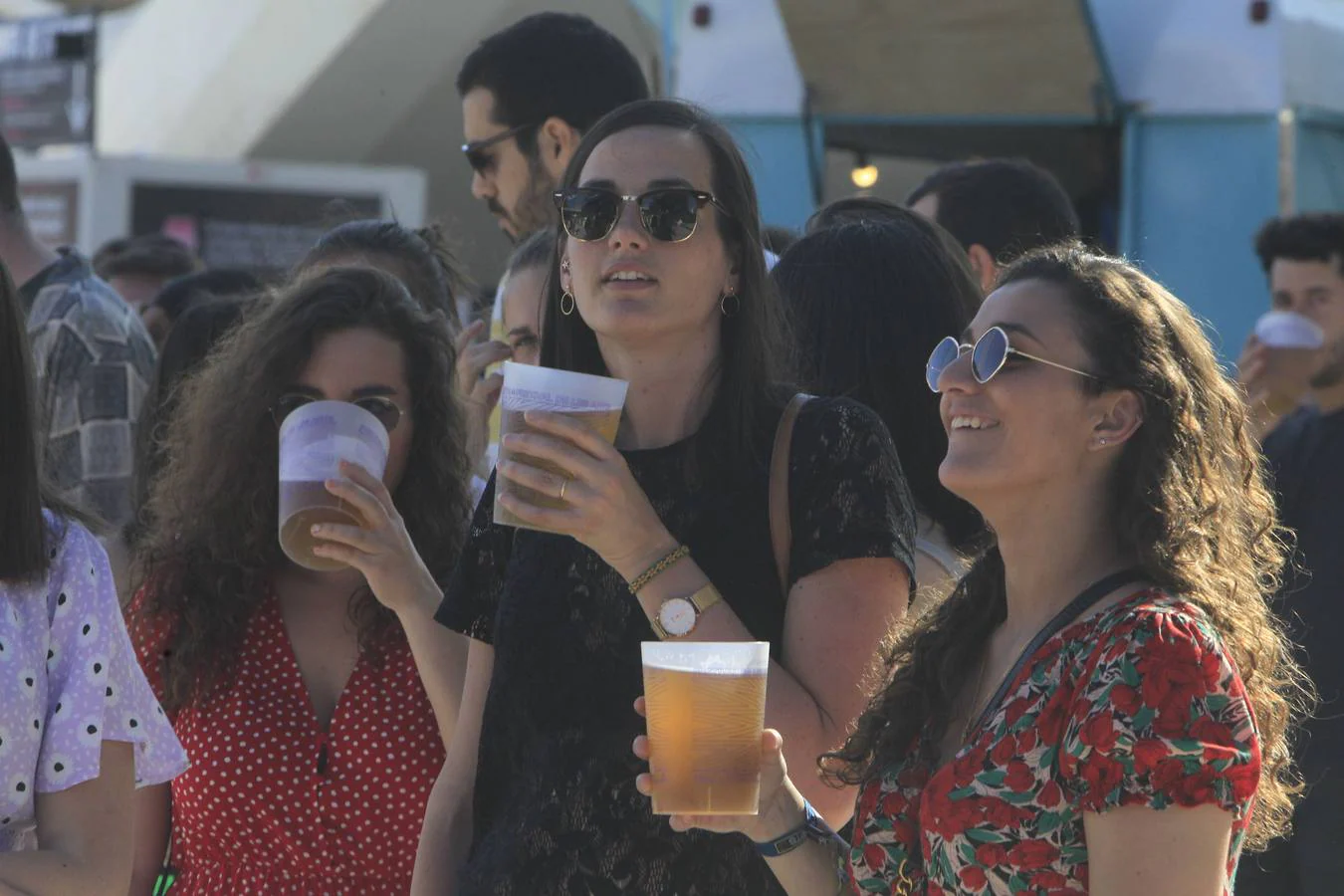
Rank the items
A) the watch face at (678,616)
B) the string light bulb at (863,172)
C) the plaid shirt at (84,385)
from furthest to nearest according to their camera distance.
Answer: the string light bulb at (863,172), the plaid shirt at (84,385), the watch face at (678,616)

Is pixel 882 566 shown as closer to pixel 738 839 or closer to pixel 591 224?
pixel 738 839

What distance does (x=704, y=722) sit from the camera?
80.3 inches

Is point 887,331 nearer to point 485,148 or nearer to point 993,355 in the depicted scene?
point 993,355

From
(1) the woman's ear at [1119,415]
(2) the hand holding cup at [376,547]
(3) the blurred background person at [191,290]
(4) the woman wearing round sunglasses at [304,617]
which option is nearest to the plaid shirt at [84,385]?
(3) the blurred background person at [191,290]

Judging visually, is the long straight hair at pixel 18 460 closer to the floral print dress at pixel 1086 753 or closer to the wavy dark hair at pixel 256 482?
the wavy dark hair at pixel 256 482

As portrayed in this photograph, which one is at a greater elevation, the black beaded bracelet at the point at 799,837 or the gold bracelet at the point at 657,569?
the gold bracelet at the point at 657,569

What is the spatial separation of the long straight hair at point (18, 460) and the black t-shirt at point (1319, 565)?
111 inches

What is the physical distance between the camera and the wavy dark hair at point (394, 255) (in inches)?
162

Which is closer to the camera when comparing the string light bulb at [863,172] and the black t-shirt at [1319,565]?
the black t-shirt at [1319,565]

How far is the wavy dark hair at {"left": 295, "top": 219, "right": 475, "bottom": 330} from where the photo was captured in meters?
4.12

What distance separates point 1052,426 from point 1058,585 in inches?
7.6

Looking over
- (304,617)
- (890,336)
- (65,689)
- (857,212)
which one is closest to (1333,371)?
(857,212)

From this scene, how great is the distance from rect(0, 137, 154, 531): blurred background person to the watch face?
2.65 m

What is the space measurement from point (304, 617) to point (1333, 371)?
2.87m
